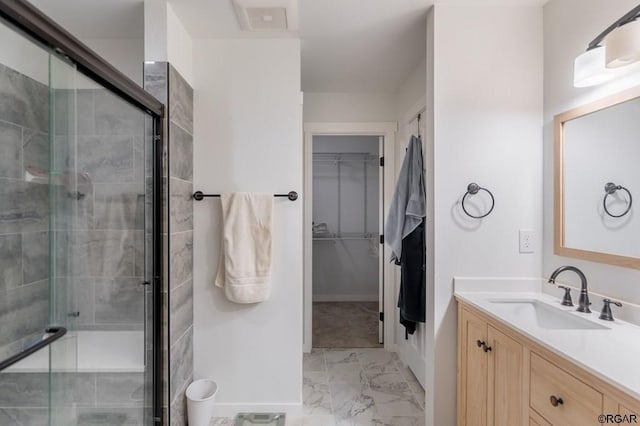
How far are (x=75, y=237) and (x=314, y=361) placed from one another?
83.1 inches

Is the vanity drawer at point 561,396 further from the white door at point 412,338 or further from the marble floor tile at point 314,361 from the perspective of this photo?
the marble floor tile at point 314,361

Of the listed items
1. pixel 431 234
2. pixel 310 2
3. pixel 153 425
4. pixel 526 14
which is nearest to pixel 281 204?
pixel 431 234

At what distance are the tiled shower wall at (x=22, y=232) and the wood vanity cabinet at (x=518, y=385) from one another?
1.89 m

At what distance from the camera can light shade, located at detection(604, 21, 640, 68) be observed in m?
1.07

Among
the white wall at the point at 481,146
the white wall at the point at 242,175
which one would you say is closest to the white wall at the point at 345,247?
the white wall at the point at 242,175

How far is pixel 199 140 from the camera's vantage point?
2.01m

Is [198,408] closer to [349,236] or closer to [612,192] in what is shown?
[612,192]

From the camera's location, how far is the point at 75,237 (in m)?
1.41

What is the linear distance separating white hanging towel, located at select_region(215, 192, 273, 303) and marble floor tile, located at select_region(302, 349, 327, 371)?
1085 millimetres

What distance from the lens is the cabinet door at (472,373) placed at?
1.44 meters

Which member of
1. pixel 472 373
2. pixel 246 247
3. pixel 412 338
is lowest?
pixel 412 338

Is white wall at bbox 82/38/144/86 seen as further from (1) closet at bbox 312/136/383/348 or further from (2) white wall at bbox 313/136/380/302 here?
(2) white wall at bbox 313/136/380/302

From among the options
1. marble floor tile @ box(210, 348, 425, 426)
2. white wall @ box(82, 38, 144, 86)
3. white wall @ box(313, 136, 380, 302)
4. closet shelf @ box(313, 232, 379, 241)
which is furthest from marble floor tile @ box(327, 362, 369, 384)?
white wall @ box(82, 38, 144, 86)

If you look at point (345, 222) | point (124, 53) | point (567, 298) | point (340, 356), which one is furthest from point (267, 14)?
point (345, 222)
